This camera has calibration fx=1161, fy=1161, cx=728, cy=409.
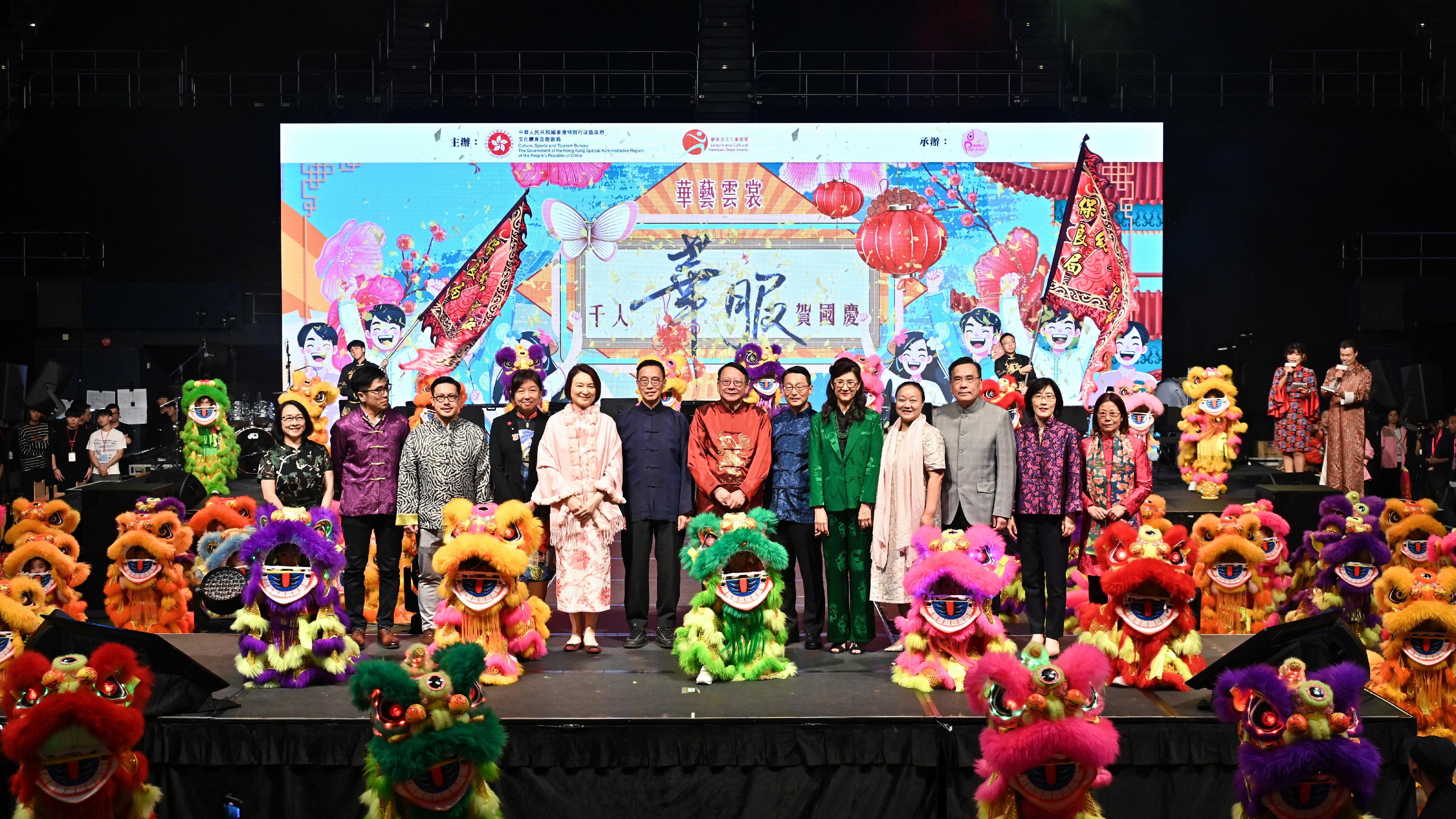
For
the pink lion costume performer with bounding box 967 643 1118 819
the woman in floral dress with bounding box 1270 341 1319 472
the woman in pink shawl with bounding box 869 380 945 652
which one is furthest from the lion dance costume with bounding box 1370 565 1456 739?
the woman in floral dress with bounding box 1270 341 1319 472

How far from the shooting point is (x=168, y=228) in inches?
468

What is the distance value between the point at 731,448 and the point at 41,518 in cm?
369

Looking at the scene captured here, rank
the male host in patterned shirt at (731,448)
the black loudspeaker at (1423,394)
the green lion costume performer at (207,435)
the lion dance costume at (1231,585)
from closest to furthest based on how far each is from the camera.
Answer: the male host in patterned shirt at (731,448), the lion dance costume at (1231,585), the green lion costume performer at (207,435), the black loudspeaker at (1423,394)

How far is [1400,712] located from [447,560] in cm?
351

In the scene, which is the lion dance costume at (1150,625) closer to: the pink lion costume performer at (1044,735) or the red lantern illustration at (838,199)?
the pink lion costume performer at (1044,735)

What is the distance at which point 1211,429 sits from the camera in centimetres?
840

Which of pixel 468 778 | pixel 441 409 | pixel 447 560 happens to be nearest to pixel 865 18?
pixel 441 409

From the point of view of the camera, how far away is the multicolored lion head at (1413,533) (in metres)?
5.52

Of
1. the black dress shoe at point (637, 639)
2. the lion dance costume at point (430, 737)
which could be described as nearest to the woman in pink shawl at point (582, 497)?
the black dress shoe at point (637, 639)

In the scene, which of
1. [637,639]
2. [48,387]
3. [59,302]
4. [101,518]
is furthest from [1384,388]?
[59,302]

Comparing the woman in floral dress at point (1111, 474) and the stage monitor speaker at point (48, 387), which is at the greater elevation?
the stage monitor speaker at point (48, 387)

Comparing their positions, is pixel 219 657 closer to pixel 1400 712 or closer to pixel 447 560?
pixel 447 560

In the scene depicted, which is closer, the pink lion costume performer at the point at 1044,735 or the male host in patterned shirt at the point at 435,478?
the pink lion costume performer at the point at 1044,735

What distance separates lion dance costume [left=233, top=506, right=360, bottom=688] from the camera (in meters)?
4.48
